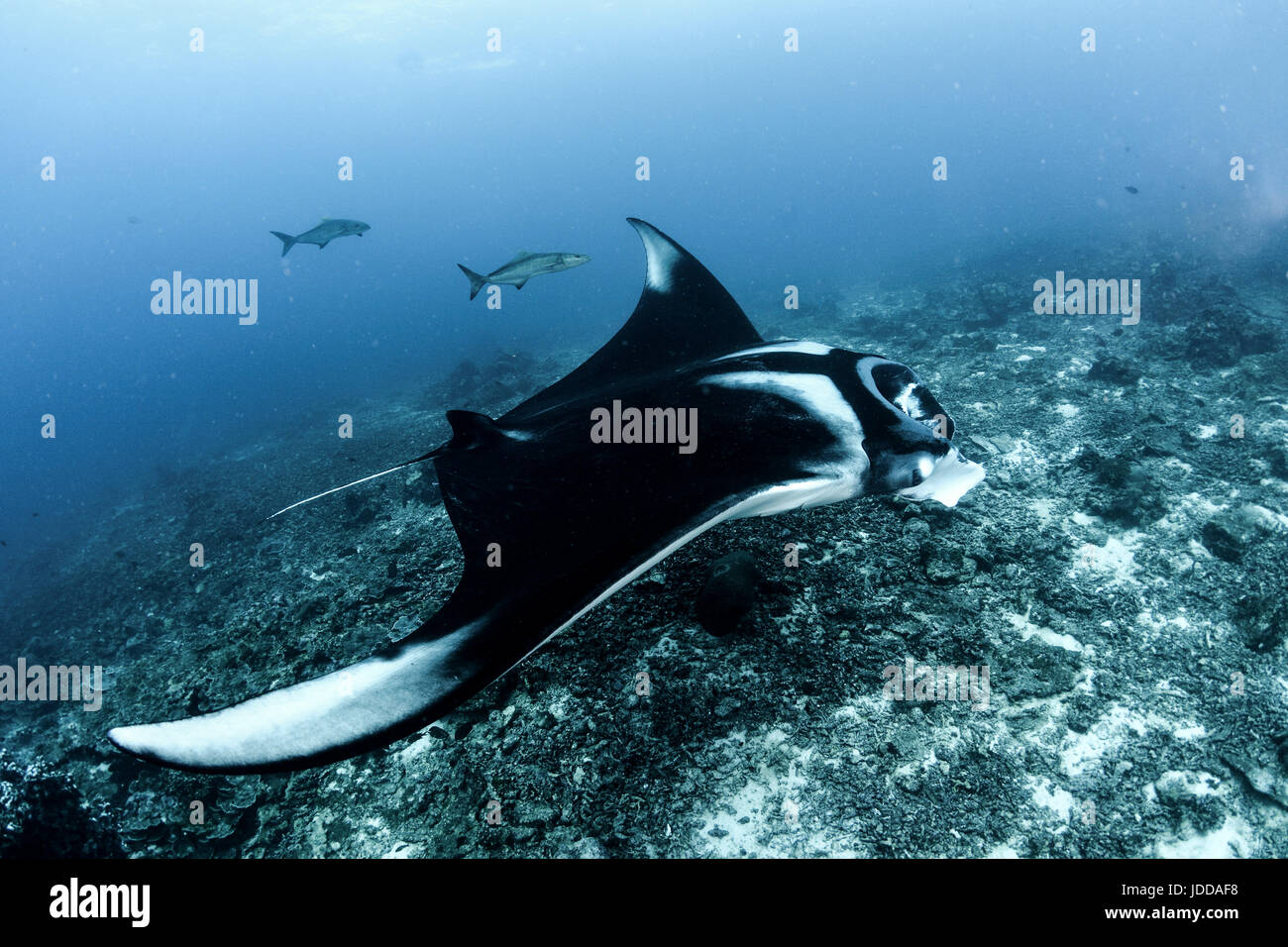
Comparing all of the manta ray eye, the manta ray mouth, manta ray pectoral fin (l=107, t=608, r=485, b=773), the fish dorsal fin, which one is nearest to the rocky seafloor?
Result: the manta ray mouth

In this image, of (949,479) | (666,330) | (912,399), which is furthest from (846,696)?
(666,330)

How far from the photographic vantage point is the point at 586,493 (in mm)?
2080

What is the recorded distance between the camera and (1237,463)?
3.85 metres

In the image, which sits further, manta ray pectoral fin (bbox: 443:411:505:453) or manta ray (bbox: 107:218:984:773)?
manta ray pectoral fin (bbox: 443:411:505:453)

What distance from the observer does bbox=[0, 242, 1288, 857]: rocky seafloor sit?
6.58 ft

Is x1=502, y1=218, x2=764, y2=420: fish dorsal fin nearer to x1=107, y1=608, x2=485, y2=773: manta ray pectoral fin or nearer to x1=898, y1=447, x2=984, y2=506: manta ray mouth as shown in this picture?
x1=898, y1=447, x2=984, y2=506: manta ray mouth

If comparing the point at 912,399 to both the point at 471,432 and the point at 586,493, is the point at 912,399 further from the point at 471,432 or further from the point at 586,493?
the point at 471,432

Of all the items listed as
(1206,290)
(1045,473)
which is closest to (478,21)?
(1206,290)

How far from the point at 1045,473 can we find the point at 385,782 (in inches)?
187

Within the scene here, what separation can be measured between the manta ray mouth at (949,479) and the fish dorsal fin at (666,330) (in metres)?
1.54

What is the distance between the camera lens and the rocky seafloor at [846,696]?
201 centimetres

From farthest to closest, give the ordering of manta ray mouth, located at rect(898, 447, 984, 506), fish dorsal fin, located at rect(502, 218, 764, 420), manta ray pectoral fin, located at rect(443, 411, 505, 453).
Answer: fish dorsal fin, located at rect(502, 218, 764, 420) → manta ray pectoral fin, located at rect(443, 411, 505, 453) → manta ray mouth, located at rect(898, 447, 984, 506)

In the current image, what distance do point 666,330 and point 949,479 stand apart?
7.25ft

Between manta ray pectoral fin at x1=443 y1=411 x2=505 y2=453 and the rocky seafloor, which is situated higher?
manta ray pectoral fin at x1=443 y1=411 x2=505 y2=453
